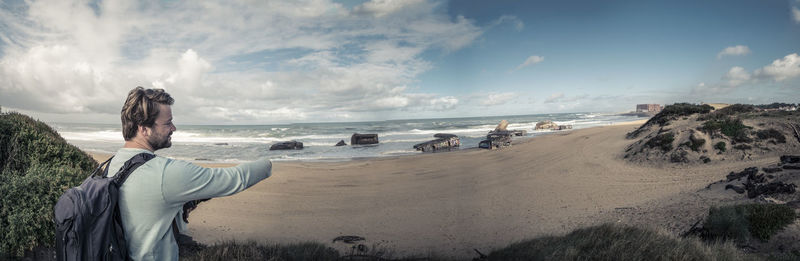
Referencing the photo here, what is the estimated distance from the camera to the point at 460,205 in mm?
8234

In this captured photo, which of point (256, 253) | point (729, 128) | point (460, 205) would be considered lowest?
point (460, 205)

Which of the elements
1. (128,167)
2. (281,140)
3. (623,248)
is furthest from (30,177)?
(281,140)

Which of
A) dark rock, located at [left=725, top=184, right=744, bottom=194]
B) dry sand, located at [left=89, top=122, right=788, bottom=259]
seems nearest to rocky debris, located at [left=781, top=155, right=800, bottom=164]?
dry sand, located at [left=89, top=122, right=788, bottom=259]

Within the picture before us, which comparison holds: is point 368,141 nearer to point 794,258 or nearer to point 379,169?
point 379,169

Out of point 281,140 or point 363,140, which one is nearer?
point 363,140

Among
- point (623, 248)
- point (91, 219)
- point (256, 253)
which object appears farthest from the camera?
point (256, 253)

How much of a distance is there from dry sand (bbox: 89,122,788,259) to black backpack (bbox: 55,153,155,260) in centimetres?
261

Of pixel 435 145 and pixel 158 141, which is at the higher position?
pixel 158 141

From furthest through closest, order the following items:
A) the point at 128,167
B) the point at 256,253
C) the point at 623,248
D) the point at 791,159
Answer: the point at 791,159, the point at 256,253, the point at 623,248, the point at 128,167

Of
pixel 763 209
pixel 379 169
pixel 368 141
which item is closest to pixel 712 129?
pixel 763 209

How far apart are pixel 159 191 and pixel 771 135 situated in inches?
617

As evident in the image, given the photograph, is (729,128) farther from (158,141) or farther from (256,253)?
(158,141)

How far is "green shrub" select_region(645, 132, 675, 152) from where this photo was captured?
11.9 metres

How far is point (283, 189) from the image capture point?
10.8m
